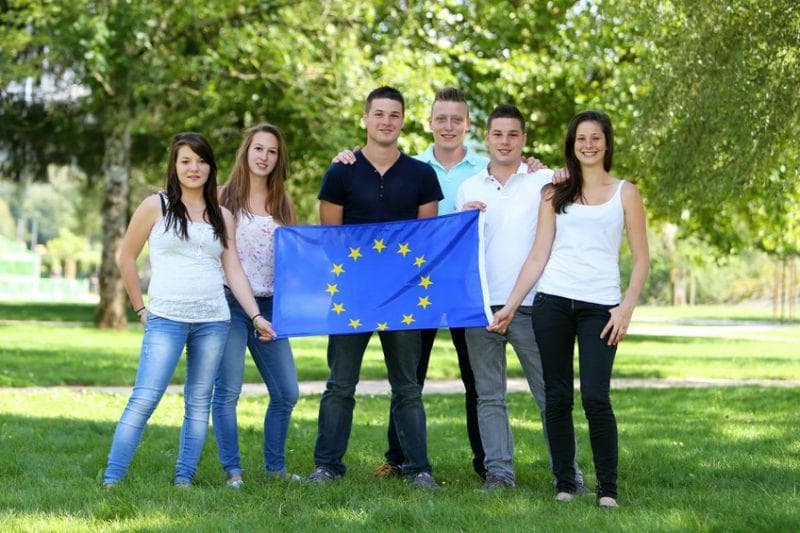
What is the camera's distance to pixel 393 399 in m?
6.63

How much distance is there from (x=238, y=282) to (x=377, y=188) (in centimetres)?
102

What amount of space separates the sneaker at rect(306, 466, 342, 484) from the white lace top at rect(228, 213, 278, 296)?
3.79 ft

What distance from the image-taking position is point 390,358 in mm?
6535

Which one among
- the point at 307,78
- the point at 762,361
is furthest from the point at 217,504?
the point at 307,78

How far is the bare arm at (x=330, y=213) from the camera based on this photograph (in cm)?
646

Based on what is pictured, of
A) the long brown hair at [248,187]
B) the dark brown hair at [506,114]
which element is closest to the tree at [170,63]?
the long brown hair at [248,187]

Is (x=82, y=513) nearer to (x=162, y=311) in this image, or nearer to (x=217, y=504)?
(x=217, y=504)

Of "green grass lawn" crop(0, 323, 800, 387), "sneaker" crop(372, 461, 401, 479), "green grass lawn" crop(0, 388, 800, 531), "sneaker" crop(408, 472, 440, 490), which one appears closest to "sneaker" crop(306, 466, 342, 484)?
Result: "green grass lawn" crop(0, 388, 800, 531)

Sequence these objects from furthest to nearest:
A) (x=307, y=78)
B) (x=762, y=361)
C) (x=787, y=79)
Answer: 1. (x=307, y=78)
2. (x=762, y=361)
3. (x=787, y=79)

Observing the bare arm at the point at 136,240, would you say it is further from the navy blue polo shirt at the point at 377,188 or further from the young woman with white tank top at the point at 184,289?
the navy blue polo shirt at the point at 377,188

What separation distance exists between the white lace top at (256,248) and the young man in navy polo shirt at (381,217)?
368 mm

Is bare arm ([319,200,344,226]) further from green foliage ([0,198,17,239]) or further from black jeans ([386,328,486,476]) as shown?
green foliage ([0,198,17,239])

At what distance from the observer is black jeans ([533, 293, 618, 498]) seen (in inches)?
223

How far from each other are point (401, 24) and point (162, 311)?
1885 cm
